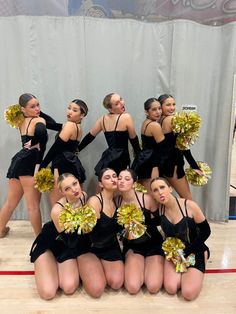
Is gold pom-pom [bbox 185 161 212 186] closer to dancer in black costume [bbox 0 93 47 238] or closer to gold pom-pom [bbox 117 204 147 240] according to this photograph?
gold pom-pom [bbox 117 204 147 240]

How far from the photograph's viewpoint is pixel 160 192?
261 centimetres

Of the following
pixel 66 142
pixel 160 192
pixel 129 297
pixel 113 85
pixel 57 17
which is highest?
pixel 57 17

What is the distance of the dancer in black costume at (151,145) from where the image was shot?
10.2 ft

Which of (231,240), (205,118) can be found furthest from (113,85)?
(231,240)

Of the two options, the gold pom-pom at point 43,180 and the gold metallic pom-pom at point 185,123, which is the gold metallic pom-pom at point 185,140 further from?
the gold pom-pom at point 43,180

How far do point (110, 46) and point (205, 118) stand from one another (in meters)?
1.27

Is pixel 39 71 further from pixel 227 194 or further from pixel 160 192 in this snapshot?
pixel 227 194

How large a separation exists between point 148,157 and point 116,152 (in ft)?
1.00

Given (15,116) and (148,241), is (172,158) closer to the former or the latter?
(148,241)

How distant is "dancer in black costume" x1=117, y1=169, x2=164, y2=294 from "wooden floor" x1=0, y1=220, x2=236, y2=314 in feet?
0.33

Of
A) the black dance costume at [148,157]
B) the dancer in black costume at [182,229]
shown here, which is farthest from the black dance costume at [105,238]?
the black dance costume at [148,157]

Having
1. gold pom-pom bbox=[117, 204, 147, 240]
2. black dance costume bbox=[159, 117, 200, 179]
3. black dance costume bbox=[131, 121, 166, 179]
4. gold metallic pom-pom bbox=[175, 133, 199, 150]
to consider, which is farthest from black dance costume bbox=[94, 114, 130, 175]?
gold pom-pom bbox=[117, 204, 147, 240]

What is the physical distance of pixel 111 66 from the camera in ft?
11.3

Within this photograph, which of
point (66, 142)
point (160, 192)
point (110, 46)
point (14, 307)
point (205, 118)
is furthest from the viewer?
point (205, 118)
